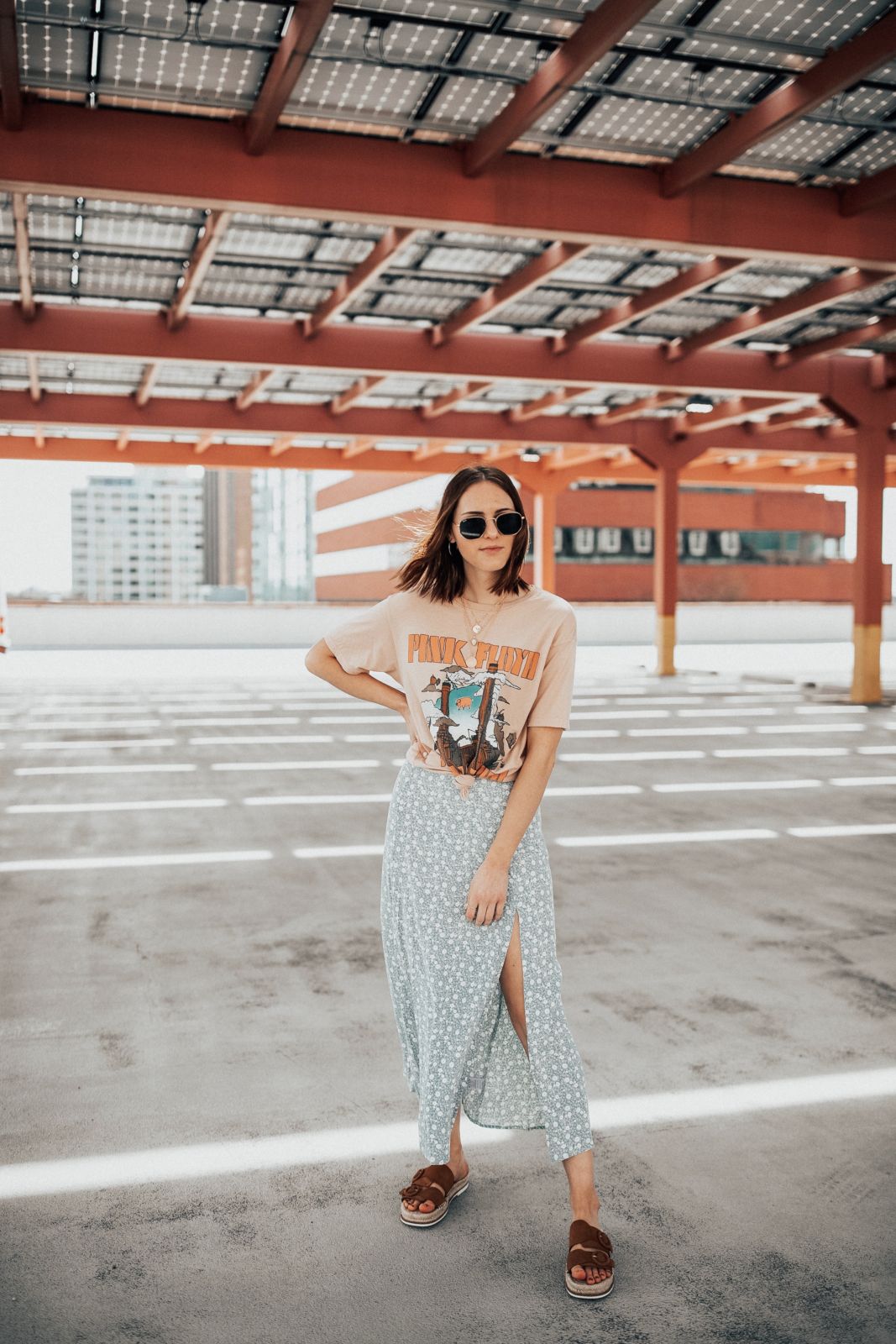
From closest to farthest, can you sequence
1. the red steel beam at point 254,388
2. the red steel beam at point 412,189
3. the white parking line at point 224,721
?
1. the red steel beam at point 412,189
2. the white parking line at point 224,721
3. the red steel beam at point 254,388

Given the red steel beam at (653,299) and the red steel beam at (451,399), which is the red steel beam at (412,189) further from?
the red steel beam at (451,399)

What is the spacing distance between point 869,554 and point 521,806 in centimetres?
1531

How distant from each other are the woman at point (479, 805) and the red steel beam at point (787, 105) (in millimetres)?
5613

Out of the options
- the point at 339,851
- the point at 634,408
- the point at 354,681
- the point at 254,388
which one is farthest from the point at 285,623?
the point at 354,681

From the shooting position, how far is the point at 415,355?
46.8ft

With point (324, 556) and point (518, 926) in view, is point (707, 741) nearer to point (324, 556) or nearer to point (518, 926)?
point (518, 926)

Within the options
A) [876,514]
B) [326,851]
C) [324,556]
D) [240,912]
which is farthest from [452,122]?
[324,556]

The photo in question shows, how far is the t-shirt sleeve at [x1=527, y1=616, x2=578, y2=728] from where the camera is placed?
2.53 meters

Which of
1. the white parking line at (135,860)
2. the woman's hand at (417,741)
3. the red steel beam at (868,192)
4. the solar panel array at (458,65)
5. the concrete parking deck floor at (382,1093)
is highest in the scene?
the solar panel array at (458,65)

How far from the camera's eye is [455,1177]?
9.20 feet

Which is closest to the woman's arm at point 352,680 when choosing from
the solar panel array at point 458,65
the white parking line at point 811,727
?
the solar panel array at point 458,65

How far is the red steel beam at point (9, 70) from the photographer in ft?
19.8

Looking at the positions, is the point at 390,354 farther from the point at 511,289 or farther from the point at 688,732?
the point at 688,732

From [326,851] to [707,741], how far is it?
6.53 meters
